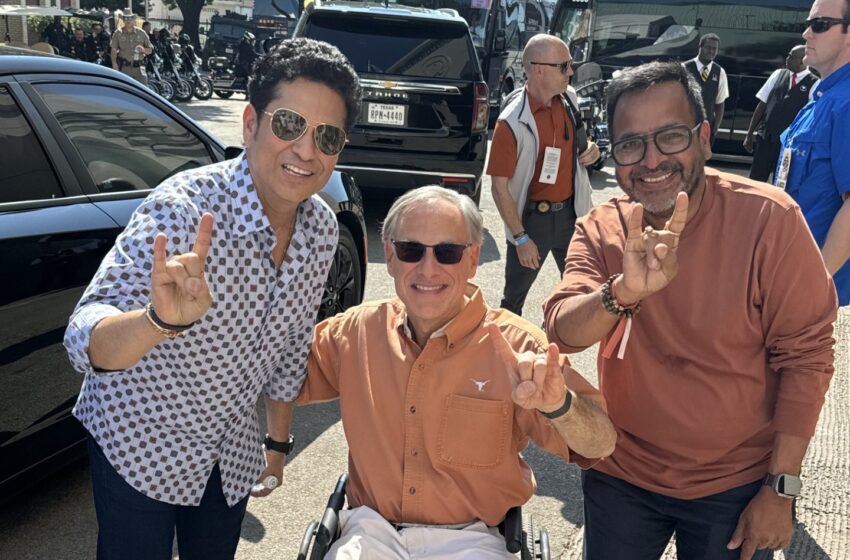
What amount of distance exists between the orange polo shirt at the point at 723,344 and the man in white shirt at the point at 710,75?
10.2 meters

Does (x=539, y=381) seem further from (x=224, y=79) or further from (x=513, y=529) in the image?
(x=224, y=79)

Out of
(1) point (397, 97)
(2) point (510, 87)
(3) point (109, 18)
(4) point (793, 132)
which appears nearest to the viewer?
(4) point (793, 132)

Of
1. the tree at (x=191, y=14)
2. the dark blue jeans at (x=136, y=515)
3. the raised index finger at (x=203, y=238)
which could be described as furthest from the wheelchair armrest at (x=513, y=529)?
the tree at (x=191, y=14)

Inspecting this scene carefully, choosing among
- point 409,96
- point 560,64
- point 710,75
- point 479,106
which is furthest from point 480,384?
point 710,75

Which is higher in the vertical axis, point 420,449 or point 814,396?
point 814,396

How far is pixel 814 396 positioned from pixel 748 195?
515 millimetres

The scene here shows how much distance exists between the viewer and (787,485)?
78.6 inches

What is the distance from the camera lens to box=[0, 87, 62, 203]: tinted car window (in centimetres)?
278

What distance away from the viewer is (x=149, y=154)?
354 centimetres

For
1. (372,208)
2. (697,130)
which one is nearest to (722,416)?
(697,130)

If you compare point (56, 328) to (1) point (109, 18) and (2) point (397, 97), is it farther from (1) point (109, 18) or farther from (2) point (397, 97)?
(1) point (109, 18)

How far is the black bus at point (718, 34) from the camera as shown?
44.7 ft

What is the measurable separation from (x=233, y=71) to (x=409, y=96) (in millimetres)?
16081

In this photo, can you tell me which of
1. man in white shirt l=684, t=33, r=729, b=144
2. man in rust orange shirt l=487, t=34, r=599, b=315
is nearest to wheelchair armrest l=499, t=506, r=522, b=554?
man in rust orange shirt l=487, t=34, r=599, b=315
